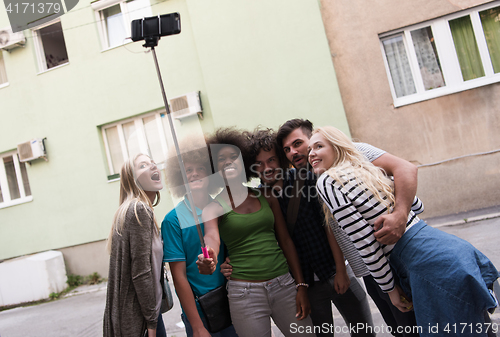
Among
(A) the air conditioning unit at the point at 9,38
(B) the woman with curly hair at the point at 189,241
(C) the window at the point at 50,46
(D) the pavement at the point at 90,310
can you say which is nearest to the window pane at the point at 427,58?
(D) the pavement at the point at 90,310

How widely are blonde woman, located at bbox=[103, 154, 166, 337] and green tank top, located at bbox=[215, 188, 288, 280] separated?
0.41 meters

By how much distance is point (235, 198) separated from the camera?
205cm

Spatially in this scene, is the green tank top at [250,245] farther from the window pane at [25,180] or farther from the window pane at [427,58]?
the window pane at [25,180]

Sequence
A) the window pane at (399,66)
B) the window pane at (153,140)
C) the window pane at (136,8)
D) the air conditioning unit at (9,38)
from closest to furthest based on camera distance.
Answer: the window pane at (153,140) < the window pane at (399,66) < the window pane at (136,8) < the air conditioning unit at (9,38)

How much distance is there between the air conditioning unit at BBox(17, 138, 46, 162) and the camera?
7410 mm

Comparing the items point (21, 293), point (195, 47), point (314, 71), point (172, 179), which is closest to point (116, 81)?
point (195, 47)

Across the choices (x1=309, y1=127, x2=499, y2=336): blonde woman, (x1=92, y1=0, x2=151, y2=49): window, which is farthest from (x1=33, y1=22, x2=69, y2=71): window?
(x1=309, y1=127, x2=499, y2=336): blonde woman

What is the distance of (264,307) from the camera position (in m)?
1.92

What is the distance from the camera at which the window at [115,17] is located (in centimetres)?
712

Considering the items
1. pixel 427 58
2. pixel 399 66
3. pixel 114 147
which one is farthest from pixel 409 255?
pixel 114 147

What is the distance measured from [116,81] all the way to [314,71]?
403 cm

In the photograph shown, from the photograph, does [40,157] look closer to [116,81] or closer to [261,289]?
[116,81]

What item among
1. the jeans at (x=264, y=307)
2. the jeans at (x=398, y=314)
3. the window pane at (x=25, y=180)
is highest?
the window pane at (x=25, y=180)

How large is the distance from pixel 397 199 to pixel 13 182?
906 centimetres
